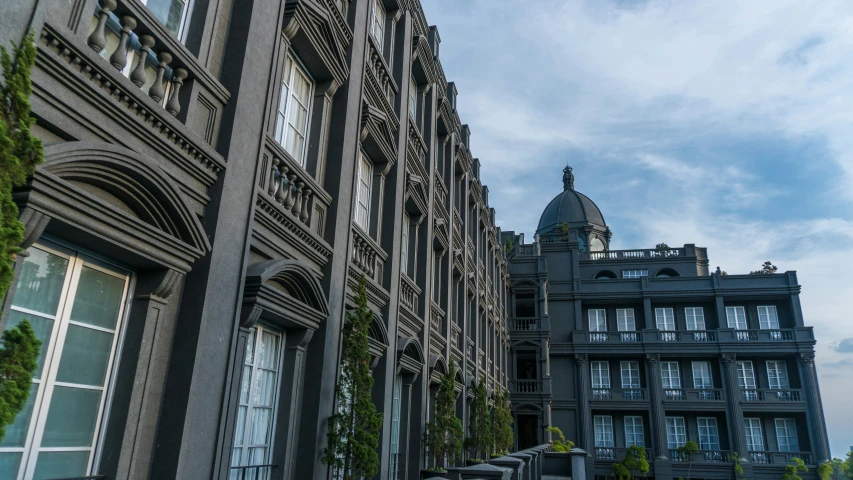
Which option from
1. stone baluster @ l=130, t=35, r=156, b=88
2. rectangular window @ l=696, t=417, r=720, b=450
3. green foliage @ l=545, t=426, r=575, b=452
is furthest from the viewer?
rectangular window @ l=696, t=417, r=720, b=450

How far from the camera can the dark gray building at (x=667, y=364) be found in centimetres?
3145

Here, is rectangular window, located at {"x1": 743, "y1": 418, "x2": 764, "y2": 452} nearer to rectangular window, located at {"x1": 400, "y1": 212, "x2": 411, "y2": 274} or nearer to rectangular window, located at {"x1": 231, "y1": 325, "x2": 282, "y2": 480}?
rectangular window, located at {"x1": 400, "y1": 212, "x2": 411, "y2": 274}

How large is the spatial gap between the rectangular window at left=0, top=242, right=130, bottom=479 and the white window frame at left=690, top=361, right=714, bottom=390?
3479cm

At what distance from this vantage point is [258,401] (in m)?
7.04

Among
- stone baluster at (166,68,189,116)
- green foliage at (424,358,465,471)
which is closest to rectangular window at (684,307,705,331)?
green foliage at (424,358,465,471)

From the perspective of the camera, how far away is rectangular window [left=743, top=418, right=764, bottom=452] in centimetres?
3164

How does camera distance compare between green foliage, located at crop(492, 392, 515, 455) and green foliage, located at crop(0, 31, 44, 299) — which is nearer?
green foliage, located at crop(0, 31, 44, 299)

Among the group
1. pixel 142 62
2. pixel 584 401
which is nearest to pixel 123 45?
pixel 142 62

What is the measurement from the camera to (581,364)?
114 ft

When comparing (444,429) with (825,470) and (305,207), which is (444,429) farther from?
(825,470)

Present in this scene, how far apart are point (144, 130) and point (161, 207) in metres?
0.69

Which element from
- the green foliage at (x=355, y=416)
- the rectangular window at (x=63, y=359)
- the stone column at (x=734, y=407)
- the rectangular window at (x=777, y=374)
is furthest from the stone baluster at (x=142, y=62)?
the rectangular window at (x=777, y=374)

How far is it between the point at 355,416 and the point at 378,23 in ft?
27.9

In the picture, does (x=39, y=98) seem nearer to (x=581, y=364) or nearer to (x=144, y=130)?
(x=144, y=130)
